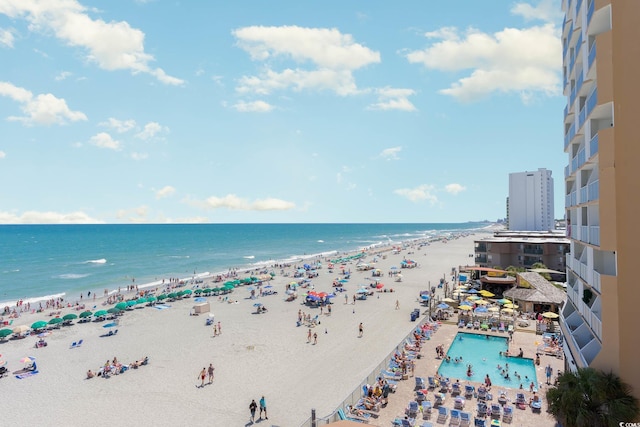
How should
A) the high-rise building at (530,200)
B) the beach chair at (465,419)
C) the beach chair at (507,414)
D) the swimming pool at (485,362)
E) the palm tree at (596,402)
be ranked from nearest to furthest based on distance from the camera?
the palm tree at (596,402) < the beach chair at (465,419) < the beach chair at (507,414) < the swimming pool at (485,362) < the high-rise building at (530,200)

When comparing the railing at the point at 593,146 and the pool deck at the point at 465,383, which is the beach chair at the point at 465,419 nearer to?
the pool deck at the point at 465,383

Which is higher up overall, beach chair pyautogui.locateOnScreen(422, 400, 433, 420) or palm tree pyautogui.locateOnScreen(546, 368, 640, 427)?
palm tree pyautogui.locateOnScreen(546, 368, 640, 427)

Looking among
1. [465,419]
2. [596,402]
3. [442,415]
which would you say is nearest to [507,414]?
[465,419]

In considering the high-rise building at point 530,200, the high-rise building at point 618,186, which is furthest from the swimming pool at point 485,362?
the high-rise building at point 530,200

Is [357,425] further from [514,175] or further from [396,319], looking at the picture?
→ [514,175]

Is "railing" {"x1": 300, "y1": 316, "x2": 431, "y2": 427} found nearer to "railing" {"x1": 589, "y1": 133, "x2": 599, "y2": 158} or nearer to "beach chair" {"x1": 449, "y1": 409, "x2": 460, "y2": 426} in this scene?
"beach chair" {"x1": 449, "y1": 409, "x2": 460, "y2": 426}

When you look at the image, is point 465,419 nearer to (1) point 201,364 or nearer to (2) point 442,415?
(2) point 442,415

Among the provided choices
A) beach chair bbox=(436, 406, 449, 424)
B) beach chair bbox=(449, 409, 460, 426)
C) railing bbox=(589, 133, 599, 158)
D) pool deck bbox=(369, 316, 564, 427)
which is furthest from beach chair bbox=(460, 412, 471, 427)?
railing bbox=(589, 133, 599, 158)
